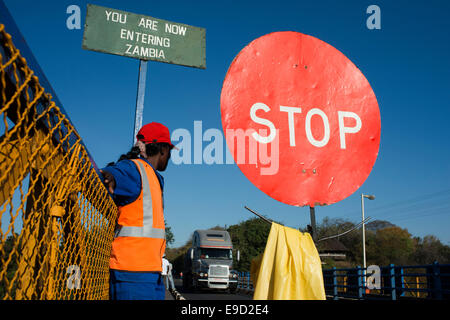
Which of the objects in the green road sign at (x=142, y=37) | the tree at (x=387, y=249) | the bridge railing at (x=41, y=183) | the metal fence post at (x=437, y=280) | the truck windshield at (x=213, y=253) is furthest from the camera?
the tree at (x=387, y=249)

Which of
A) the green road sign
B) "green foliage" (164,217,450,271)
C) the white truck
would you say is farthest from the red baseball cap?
"green foliage" (164,217,450,271)

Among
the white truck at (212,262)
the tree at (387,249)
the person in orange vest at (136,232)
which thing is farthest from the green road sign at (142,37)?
the tree at (387,249)

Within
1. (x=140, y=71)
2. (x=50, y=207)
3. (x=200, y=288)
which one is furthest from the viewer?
(x=200, y=288)

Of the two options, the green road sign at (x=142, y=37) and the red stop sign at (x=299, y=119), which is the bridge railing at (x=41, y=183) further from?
the green road sign at (x=142, y=37)

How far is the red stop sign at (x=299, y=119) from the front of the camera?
2.07 metres

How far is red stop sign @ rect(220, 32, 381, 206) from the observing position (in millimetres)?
2066

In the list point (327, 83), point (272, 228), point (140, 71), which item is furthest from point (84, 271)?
point (140, 71)

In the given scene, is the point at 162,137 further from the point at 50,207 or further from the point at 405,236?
the point at 405,236

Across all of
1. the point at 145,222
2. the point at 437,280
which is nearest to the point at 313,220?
the point at 145,222

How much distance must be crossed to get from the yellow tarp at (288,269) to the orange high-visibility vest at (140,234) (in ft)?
2.48

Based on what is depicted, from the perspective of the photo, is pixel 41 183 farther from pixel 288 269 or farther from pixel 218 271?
pixel 218 271

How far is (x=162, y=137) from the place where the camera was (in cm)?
281

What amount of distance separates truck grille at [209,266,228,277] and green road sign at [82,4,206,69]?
17.6 m

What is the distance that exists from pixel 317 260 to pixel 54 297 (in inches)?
61.8
